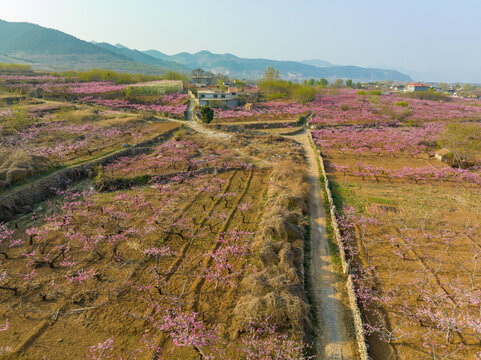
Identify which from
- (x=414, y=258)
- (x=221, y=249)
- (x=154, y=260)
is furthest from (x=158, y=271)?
(x=414, y=258)

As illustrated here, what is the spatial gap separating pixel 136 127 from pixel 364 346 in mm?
53677

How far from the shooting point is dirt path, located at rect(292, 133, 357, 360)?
12.9 metres

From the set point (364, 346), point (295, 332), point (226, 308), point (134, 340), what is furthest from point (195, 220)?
point (364, 346)

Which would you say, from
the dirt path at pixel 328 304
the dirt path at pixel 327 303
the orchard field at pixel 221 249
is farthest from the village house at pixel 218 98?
the dirt path at pixel 328 304

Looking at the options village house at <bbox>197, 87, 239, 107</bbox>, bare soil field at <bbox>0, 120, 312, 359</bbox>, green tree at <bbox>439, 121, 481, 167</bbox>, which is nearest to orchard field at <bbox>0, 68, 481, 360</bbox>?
bare soil field at <bbox>0, 120, 312, 359</bbox>

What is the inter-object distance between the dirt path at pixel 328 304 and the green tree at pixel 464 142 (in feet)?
94.6

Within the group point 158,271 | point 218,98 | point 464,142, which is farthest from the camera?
point 218,98

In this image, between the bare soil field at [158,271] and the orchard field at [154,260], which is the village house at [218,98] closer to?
the orchard field at [154,260]

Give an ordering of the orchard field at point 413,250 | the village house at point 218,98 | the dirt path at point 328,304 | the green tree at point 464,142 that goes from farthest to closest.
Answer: the village house at point 218,98 < the green tree at point 464,142 < the orchard field at point 413,250 < the dirt path at point 328,304

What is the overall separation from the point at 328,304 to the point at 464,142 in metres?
37.8

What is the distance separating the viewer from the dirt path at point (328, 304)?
12.9m

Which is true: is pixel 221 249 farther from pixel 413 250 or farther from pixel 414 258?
pixel 413 250

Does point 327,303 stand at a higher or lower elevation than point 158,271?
higher

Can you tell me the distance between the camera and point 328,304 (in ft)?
50.2
